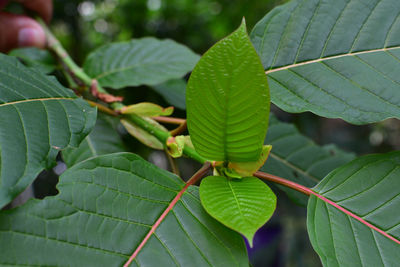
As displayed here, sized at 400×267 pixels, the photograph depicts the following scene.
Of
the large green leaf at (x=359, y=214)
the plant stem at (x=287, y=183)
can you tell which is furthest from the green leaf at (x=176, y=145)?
the large green leaf at (x=359, y=214)

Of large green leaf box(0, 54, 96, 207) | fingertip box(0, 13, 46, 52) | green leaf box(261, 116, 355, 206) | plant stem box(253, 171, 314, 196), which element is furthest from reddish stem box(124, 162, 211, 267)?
fingertip box(0, 13, 46, 52)

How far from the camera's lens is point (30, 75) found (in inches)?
30.8

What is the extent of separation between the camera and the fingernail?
152cm

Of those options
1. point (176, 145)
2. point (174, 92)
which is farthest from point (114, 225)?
point (174, 92)

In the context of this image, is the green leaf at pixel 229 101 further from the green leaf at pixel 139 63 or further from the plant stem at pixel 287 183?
the green leaf at pixel 139 63

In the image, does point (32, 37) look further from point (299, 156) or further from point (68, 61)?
point (299, 156)

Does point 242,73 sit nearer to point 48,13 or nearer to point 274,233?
point 48,13

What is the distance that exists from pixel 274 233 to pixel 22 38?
2.59m

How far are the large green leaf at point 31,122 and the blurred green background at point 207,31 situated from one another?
69.4 inches

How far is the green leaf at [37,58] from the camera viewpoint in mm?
1299

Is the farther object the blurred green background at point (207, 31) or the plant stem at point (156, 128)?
the blurred green background at point (207, 31)

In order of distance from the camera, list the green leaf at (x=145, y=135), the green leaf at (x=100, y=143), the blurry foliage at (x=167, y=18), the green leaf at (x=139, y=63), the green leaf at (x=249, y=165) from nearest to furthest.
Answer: the green leaf at (x=249, y=165) → the green leaf at (x=145, y=135) → the green leaf at (x=100, y=143) → the green leaf at (x=139, y=63) → the blurry foliage at (x=167, y=18)


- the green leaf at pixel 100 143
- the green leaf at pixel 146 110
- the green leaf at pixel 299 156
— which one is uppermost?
the green leaf at pixel 146 110

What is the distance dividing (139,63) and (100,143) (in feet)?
1.21
